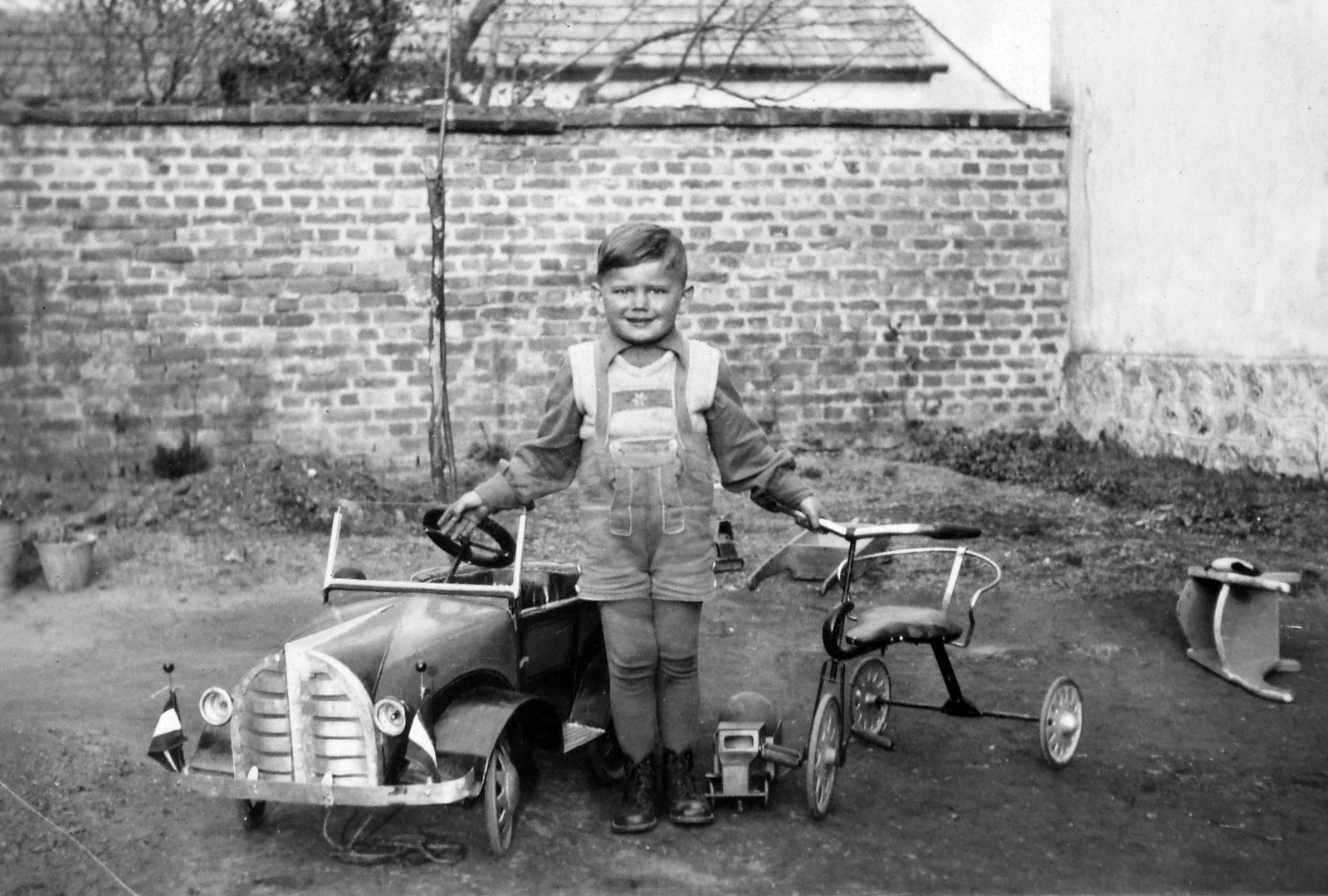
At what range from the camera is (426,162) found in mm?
9656

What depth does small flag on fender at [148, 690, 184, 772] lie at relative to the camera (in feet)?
12.9

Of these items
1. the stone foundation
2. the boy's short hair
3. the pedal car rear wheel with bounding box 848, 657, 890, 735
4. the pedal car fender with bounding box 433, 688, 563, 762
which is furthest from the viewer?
the stone foundation

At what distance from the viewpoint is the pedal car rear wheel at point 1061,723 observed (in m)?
4.68

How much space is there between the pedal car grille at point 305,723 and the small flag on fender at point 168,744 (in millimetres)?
213

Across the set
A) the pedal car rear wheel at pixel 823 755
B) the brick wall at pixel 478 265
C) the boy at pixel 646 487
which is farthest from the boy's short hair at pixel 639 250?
the brick wall at pixel 478 265

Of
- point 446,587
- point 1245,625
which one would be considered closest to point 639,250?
point 446,587

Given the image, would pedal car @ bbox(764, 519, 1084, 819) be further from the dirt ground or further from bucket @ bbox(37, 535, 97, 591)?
bucket @ bbox(37, 535, 97, 591)

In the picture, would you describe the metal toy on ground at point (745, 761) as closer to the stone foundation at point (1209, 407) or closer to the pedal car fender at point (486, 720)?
the pedal car fender at point (486, 720)

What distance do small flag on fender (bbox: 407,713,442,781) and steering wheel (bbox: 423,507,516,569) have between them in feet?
2.29

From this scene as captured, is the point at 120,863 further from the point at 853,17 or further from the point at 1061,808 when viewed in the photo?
the point at 853,17

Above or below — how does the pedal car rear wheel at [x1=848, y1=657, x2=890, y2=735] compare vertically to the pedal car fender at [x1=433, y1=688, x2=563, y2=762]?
below

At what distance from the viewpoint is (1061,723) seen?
15.6 feet

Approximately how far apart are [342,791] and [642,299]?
163cm

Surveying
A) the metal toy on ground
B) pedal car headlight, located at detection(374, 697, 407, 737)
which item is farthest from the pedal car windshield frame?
the metal toy on ground
